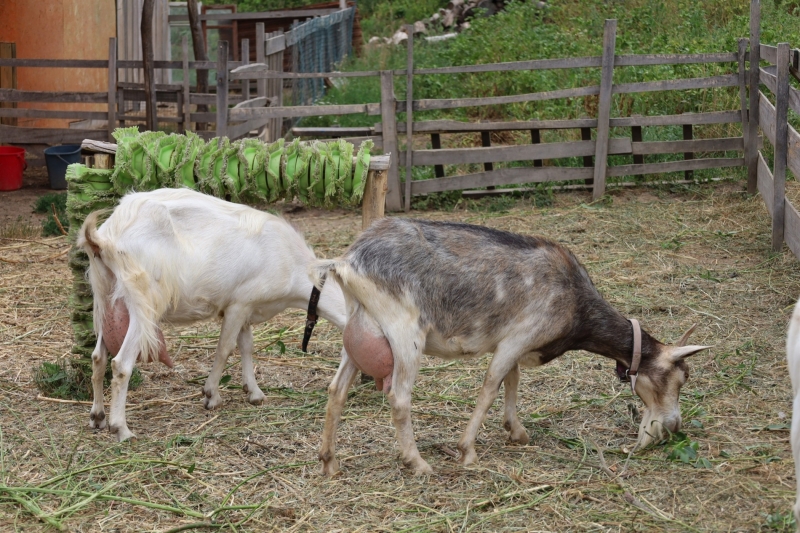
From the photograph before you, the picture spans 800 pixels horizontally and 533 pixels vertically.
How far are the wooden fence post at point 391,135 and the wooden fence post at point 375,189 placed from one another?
15.0 feet

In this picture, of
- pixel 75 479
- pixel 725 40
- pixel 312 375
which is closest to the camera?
pixel 75 479

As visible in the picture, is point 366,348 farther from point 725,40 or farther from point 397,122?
point 725,40

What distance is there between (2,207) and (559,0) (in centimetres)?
1195

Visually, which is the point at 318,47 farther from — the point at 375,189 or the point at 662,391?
the point at 662,391

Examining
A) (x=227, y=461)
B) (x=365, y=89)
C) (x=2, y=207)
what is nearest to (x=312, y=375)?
(x=227, y=461)

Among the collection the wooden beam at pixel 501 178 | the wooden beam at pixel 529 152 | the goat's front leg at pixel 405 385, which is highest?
the wooden beam at pixel 529 152

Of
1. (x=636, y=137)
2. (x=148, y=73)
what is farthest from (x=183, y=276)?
(x=148, y=73)

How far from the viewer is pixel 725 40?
39.2ft

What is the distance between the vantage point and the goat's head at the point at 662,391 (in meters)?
4.55

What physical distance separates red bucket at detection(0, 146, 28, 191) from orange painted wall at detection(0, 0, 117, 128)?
9.11 feet

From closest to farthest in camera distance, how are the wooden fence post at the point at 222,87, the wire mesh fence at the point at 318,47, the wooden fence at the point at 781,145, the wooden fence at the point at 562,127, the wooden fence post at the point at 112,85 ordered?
the wooden fence at the point at 781,145 → the wooden fence post at the point at 222,87 → the wooden fence at the point at 562,127 → the wooden fence post at the point at 112,85 → the wire mesh fence at the point at 318,47

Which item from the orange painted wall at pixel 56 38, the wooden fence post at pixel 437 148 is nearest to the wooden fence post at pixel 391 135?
the wooden fence post at pixel 437 148

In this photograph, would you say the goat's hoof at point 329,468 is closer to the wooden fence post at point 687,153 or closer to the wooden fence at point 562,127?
the wooden fence at point 562,127

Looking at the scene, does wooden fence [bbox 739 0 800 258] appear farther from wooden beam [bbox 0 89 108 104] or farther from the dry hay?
wooden beam [bbox 0 89 108 104]
